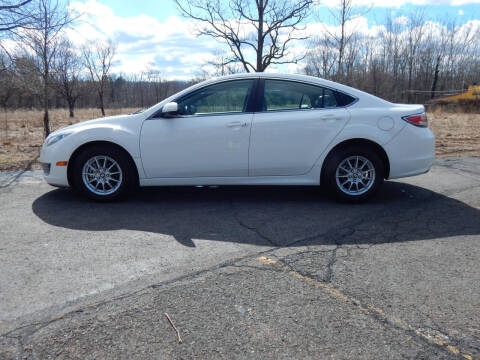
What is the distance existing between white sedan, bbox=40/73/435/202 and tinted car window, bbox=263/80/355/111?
0.04 ft

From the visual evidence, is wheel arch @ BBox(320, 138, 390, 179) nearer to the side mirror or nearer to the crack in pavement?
the side mirror

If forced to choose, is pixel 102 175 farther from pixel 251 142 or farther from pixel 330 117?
pixel 330 117

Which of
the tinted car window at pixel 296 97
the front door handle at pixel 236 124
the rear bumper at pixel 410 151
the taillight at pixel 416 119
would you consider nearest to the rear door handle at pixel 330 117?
the tinted car window at pixel 296 97

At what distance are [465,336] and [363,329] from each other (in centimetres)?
58

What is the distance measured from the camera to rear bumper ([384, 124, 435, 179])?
16.2ft

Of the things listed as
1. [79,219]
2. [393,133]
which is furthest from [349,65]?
[79,219]

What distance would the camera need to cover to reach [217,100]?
4973mm

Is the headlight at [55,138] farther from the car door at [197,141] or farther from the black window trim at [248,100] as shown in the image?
the black window trim at [248,100]

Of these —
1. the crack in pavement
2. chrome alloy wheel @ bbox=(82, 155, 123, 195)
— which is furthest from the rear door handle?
chrome alloy wheel @ bbox=(82, 155, 123, 195)

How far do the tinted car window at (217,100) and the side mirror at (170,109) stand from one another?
0.40ft

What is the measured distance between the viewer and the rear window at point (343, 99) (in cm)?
500

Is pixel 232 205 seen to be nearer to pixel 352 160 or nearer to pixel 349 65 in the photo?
pixel 352 160

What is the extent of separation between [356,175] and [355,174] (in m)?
0.02

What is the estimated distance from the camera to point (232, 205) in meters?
4.97
